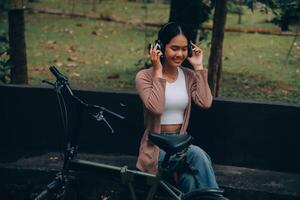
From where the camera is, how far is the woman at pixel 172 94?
4.35m

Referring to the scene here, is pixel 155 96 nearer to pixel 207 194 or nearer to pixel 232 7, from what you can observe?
pixel 207 194

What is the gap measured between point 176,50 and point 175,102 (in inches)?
16.1

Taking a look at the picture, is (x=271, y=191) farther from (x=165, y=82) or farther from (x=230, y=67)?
(x=230, y=67)

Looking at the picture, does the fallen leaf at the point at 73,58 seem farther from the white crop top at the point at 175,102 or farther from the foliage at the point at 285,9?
the white crop top at the point at 175,102

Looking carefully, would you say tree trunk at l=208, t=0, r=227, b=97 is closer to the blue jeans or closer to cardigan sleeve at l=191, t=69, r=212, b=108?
cardigan sleeve at l=191, t=69, r=212, b=108

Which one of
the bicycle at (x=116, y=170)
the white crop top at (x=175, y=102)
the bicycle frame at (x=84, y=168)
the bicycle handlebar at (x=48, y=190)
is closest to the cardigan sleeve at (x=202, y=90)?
the white crop top at (x=175, y=102)

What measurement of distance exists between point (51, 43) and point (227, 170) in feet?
21.6

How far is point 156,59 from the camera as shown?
439cm

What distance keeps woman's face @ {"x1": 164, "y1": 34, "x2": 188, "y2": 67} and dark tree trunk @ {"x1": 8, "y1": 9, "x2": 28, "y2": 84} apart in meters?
2.33

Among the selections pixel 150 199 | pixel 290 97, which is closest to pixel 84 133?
pixel 150 199

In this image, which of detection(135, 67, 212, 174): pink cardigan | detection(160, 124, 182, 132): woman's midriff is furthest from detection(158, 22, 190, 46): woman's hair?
detection(160, 124, 182, 132): woman's midriff

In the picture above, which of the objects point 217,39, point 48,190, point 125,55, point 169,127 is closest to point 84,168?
point 48,190

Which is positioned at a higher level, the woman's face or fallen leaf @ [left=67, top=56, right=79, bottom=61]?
the woman's face

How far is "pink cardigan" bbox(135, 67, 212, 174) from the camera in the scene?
14.4 ft
